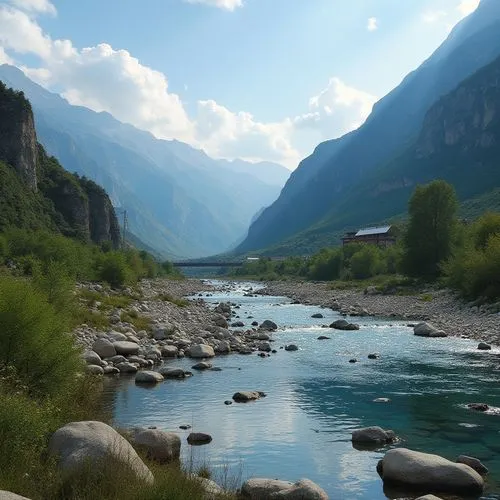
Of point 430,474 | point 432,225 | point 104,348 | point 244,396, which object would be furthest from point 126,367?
point 432,225

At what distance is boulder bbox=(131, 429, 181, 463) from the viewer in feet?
50.5

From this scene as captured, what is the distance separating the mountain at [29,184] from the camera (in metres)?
114

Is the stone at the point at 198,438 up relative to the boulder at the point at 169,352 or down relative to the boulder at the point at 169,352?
down

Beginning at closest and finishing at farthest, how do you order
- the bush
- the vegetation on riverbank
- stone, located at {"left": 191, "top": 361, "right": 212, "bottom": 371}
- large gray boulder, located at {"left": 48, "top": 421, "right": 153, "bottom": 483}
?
large gray boulder, located at {"left": 48, "top": 421, "right": 153, "bottom": 483} < the bush < stone, located at {"left": 191, "top": 361, "right": 212, "bottom": 371} < the vegetation on riverbank

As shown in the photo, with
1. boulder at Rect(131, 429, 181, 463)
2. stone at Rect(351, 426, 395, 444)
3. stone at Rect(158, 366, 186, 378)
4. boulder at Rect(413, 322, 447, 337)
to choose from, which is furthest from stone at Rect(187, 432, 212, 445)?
boulder at Rect(413, 322, 447, 337)

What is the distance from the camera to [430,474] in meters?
14.3

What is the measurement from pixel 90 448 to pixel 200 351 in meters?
22.7

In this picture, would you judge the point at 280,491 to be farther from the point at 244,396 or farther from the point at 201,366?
the point at 201,366

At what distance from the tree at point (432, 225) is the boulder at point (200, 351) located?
54.7m

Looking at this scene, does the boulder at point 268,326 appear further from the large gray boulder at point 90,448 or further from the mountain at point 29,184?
the mountain at point 29,184

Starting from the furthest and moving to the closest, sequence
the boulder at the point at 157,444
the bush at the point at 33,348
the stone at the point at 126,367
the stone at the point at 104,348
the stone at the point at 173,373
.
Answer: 1. the stone at the point at 104,348
2. the stone at the point at 126,367
3. the stone at the point at 173,373
4. the bush at the point at 33,348
5. the boulder at the point at 157,444

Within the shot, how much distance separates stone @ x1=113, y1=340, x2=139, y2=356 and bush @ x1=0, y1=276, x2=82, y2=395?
14863 mm

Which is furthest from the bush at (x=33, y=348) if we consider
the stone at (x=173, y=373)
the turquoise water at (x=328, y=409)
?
the stone at (x=173, y=373)

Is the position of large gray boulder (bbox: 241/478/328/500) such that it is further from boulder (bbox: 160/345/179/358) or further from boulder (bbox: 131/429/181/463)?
boulder (bbox: 160/345/179/358)
